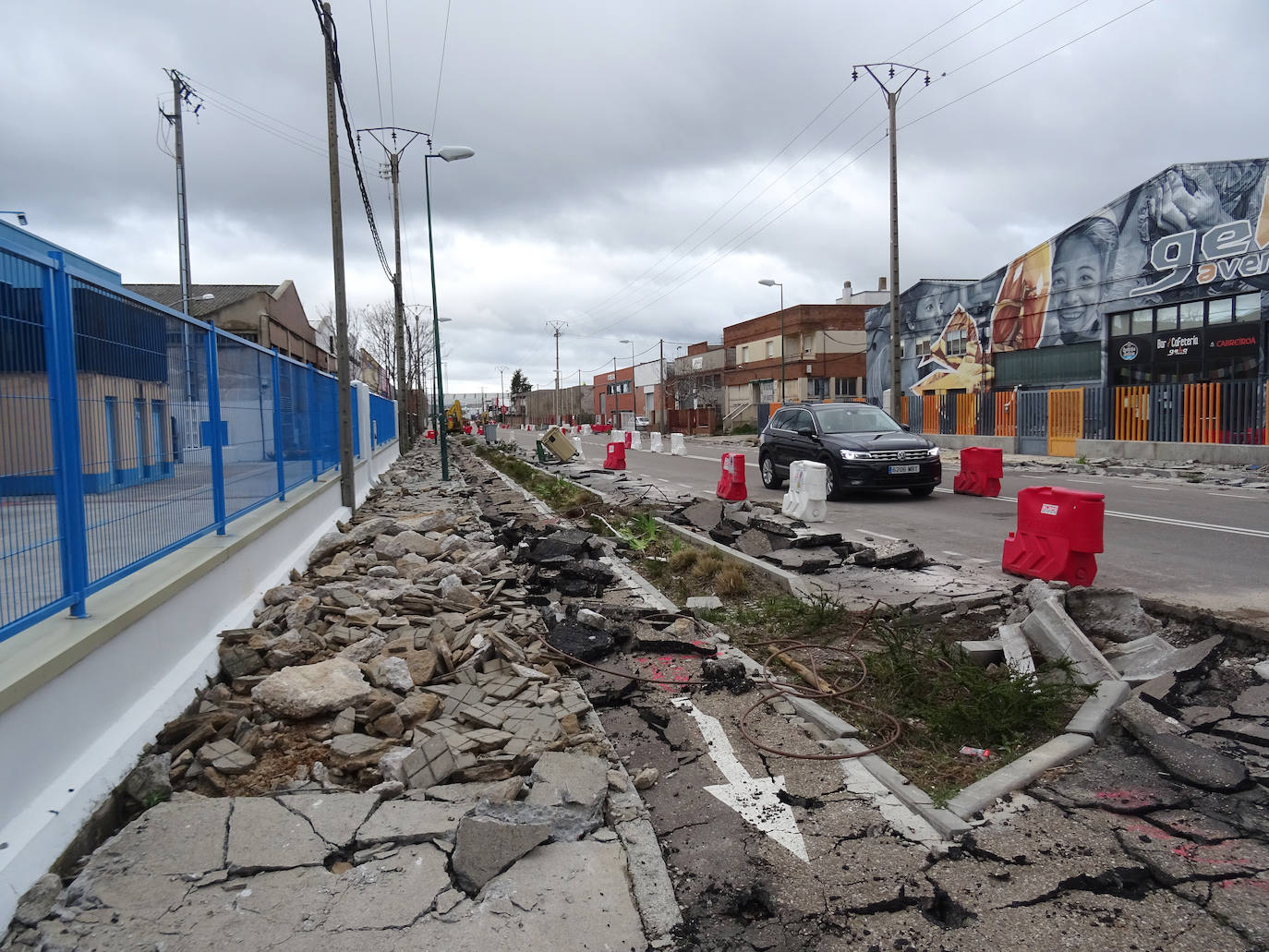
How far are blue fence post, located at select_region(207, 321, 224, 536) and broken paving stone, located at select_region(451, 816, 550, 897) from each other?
156 inches

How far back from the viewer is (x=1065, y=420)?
26.5 m

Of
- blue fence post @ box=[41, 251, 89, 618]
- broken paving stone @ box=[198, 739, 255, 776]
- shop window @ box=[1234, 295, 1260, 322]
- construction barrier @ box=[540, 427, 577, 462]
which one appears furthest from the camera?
construction barrier @ box=[540, 427, 577, 462]

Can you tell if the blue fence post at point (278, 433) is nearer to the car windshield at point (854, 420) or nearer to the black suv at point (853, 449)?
the black suv at point (853, 449)

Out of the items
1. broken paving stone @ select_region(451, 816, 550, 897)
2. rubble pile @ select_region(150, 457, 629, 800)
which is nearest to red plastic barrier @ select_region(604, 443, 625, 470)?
rubble pile @ select_region(150, 457, 629, 800)

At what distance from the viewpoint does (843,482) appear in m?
13.7

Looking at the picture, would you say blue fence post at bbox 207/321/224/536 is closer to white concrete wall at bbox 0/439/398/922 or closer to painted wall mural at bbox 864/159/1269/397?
white concrete wall at bbox 0/439/398/922

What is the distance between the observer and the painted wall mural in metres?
23.9

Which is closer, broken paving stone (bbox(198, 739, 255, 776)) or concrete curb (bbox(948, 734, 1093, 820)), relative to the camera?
concrete curb (bbox(948, 734, 1093, 820))

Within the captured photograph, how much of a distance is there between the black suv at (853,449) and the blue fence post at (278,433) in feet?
27.8

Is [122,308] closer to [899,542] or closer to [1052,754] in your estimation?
[1052,754]

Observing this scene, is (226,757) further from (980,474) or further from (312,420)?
(980,474)

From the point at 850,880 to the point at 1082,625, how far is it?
3281mm

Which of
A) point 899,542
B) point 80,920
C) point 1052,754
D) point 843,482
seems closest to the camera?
point 80,920

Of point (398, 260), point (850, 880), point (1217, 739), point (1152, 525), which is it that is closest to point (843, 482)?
point (1152, 525)
